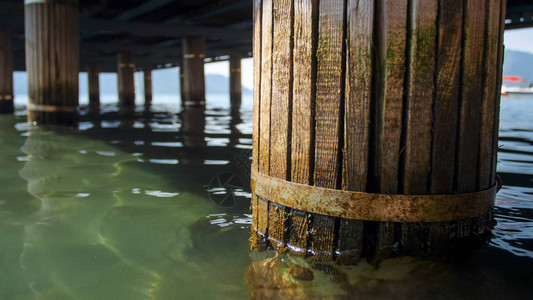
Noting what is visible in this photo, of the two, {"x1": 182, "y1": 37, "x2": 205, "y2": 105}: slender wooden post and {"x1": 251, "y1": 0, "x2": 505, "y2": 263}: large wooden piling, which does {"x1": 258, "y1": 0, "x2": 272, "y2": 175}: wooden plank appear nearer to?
{"x1": 251, "y1": 0, "x2": 505, "y2": 263}: large wooden piling

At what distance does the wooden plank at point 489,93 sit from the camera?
239 centimetres

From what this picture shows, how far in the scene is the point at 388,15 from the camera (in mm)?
2250

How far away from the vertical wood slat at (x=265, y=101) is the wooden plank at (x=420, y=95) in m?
0.83

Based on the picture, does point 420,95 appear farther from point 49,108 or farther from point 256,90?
point 49,108

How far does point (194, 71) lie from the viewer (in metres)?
22.4

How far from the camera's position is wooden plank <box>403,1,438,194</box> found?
7.36 feet

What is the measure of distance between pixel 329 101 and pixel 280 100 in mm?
325

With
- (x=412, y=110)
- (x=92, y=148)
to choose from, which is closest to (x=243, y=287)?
(x=412, y=110)

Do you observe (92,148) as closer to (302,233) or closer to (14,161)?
(14,161)

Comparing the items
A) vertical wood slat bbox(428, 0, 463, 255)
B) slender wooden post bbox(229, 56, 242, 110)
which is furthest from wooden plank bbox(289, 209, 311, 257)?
slender wooden post bbox(229, 56, 242, 110)

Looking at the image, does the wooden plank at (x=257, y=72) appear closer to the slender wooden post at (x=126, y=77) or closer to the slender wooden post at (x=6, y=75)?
the slender wooden post at (x=6, y=75)

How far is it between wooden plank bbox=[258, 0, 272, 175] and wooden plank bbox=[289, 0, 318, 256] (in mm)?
202

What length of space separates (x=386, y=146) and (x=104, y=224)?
88.0 inches

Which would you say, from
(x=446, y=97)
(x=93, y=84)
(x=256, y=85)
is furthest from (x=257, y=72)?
(x=93, y=84)
